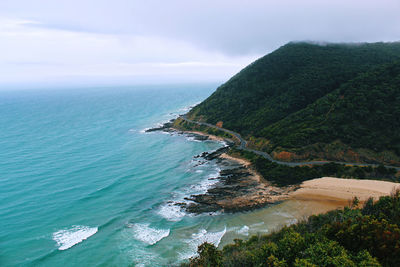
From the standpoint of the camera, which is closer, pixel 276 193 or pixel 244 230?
pixel 244 230

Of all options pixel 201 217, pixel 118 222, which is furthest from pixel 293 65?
pixel 118 222

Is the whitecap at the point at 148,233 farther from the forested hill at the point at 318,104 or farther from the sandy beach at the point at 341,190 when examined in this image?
the forested hill at the point at 318,104

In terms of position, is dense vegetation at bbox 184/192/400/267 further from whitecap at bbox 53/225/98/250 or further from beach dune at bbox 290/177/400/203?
whitecap at bbox 53/225/98/250

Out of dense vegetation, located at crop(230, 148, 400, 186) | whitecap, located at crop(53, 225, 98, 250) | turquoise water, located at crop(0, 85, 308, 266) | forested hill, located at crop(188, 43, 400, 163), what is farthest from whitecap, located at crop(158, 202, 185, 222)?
forested hill, located at crop(188, 43, 400, 163)

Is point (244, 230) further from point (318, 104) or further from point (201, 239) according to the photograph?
point (318, 104)

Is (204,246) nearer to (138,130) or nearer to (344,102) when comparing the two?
(344,102)

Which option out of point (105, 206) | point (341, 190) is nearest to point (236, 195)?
point (341, 190)

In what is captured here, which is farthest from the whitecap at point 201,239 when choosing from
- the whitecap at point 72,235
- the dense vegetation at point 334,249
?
the whitecap at point 72,235
